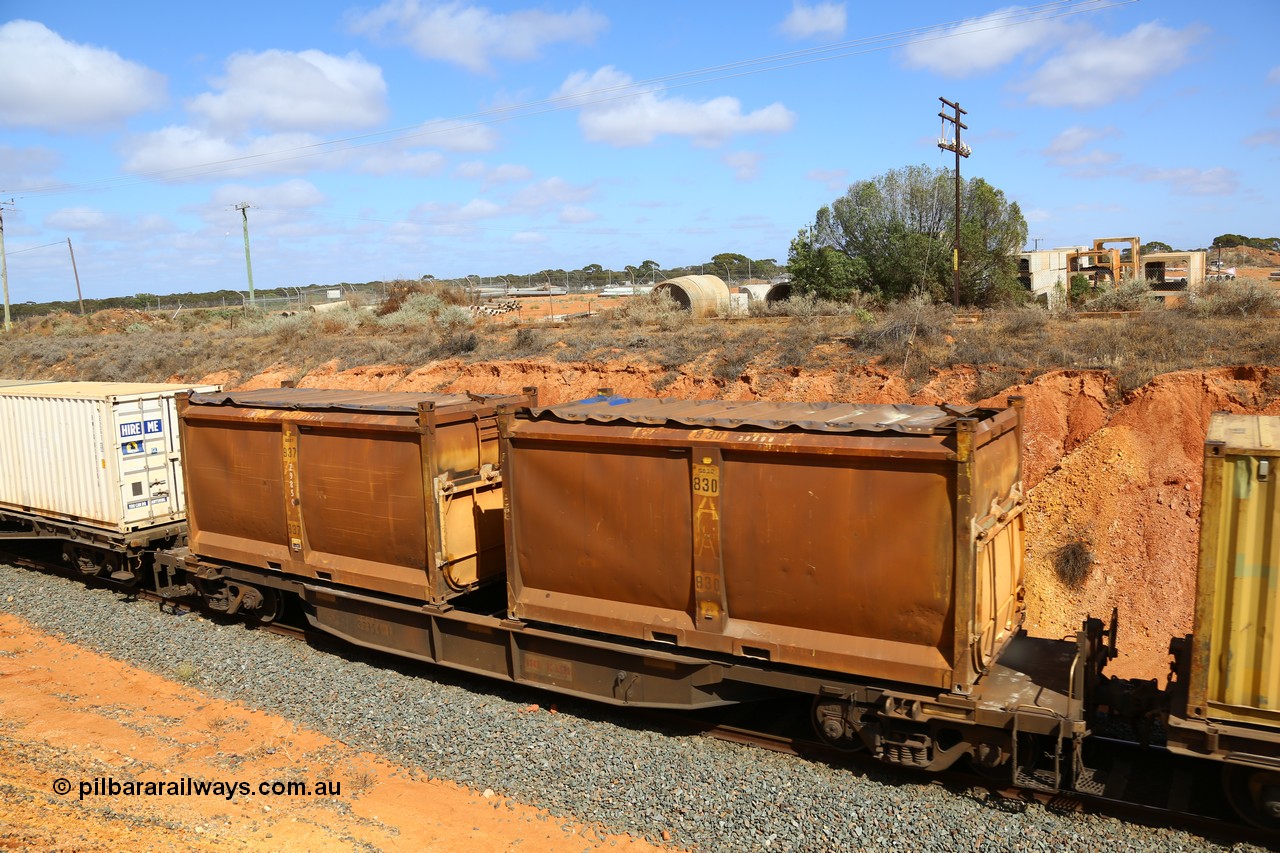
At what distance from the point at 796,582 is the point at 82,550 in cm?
1264

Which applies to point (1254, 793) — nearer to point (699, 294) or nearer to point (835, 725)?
point (835, 725)

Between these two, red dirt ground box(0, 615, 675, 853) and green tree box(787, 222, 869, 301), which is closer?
red dirt ground box(0, 615, 675, 853)

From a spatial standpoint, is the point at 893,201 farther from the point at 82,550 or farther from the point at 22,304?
the point at 22,304

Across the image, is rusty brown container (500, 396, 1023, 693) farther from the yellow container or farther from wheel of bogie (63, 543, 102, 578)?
wheel of bogie (63, 543, 102, 578)

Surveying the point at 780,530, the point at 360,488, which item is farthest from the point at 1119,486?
the point at 360,488

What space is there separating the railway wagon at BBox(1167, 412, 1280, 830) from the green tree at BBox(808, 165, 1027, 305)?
2234 cm

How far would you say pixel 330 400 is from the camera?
11.1 meters

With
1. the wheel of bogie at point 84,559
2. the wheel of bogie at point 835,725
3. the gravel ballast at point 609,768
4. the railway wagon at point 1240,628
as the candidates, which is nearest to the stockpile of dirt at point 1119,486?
the railway wagon at point 1240,628

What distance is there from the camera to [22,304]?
122438 millimetres

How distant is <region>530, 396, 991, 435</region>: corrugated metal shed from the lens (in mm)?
7230

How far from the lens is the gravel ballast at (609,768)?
21.8ft

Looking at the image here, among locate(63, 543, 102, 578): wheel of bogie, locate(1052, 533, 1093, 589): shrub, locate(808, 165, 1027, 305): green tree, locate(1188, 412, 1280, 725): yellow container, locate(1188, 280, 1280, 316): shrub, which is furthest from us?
locate(808, 165, 1027, 305): green tree

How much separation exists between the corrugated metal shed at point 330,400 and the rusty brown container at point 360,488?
0.10ft

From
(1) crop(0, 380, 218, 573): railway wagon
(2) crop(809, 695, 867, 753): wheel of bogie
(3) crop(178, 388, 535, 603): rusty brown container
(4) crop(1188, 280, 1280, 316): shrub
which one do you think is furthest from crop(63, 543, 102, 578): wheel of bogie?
(4) crop(1188, 280, 1280, 316): shrub
